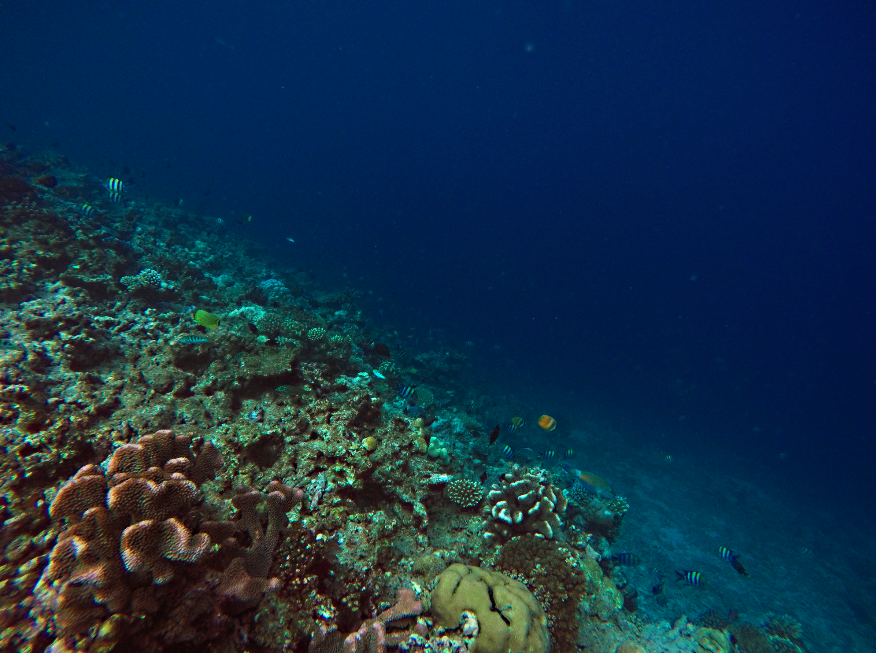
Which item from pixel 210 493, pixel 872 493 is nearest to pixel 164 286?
pixel 210 493

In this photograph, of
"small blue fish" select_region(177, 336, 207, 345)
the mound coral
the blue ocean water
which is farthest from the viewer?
the blue ocean water

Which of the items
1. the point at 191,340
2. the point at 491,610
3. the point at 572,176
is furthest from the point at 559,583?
the point at 572,176

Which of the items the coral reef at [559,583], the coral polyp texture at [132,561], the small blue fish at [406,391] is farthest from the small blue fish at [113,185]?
the coral reef at [559,583]

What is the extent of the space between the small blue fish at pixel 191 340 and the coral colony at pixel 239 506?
0.44 ft

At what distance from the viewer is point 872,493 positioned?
113 ft

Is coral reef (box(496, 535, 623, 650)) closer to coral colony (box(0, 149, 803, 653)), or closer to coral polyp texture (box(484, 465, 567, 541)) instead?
coral colony (box(0, 149, 803, 653))

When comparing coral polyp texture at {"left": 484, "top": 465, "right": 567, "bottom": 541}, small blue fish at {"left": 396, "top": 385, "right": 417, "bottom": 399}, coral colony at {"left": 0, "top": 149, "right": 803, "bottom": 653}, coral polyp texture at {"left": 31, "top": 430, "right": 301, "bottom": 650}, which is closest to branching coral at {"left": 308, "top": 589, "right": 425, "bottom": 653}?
coral colony at {"left": 0, "top": 149, "right": 803, "bottom": 653}

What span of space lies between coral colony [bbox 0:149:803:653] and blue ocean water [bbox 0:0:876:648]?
515 inches

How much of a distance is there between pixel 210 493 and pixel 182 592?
119 cm

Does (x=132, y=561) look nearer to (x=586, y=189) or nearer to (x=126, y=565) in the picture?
(x=126, y=565)

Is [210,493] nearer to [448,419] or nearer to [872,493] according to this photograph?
[448,419]

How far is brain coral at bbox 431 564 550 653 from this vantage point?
10.4 feet

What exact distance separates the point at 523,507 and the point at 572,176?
144 m

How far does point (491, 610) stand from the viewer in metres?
3.34
